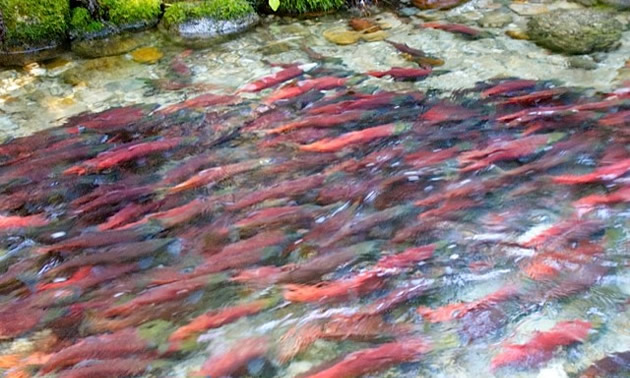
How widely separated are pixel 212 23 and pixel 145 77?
107 cm

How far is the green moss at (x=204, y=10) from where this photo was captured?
564cm

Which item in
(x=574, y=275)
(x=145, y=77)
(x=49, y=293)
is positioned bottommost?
(x=574, y=275)

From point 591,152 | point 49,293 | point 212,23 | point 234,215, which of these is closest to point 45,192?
point 49,293

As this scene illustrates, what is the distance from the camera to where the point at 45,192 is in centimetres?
350

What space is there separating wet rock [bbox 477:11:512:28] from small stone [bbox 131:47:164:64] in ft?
9.84

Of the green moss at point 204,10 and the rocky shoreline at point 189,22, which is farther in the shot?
the green moss at point 204,10

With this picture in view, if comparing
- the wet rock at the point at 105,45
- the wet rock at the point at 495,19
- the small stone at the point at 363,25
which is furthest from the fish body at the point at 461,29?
the wet rock at the point at 105,45

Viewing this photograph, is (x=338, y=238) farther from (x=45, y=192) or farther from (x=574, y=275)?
(x=45, y=192)

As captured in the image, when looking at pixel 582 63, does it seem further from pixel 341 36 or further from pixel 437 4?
pixel 341 36

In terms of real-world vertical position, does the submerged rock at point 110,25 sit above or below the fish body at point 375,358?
above

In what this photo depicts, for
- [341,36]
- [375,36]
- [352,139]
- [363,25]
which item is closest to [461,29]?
[375,36]

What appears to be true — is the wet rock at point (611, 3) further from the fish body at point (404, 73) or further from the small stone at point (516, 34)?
the fish body at point (404, 73)

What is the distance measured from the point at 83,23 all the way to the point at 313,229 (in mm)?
3686

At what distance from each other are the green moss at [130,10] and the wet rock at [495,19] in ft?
10.3
